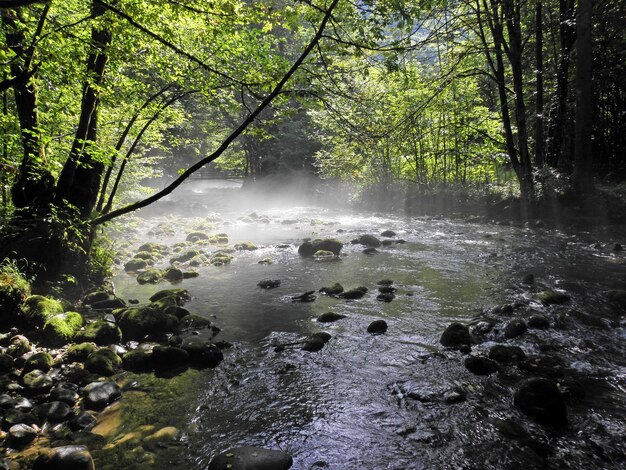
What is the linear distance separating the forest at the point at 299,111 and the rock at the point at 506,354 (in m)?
1.31

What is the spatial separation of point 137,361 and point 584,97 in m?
15.3

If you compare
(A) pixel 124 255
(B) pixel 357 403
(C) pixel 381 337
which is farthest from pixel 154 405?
(A) pixel 124 255

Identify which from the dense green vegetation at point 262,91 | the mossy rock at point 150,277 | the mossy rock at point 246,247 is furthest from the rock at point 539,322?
the mossy rock at point 246,247

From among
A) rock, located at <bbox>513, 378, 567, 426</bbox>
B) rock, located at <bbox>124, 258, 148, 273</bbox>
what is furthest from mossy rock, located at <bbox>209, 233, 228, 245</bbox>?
rock, located at <bbox>513, 378, 567, 426</bbox>

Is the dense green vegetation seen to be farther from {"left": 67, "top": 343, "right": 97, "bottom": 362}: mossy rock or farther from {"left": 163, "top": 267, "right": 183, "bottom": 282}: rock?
{"left": 163, "top": 267, "right": 183, "bottom": 282}: rock

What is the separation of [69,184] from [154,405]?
601 cm

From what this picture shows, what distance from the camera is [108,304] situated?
8.83 meters

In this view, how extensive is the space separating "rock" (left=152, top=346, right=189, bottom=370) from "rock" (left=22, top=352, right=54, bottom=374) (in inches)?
56.6

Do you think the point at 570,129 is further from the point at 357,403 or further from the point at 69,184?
the point at 69,184

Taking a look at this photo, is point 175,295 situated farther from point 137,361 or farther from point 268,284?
point 137,361

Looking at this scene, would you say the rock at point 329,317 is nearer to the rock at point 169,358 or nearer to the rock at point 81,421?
the rock at point 169,358

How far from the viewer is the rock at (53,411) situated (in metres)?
4.48

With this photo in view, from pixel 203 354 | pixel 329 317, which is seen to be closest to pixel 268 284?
pixel 329 317

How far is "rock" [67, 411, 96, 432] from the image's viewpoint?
440cm
